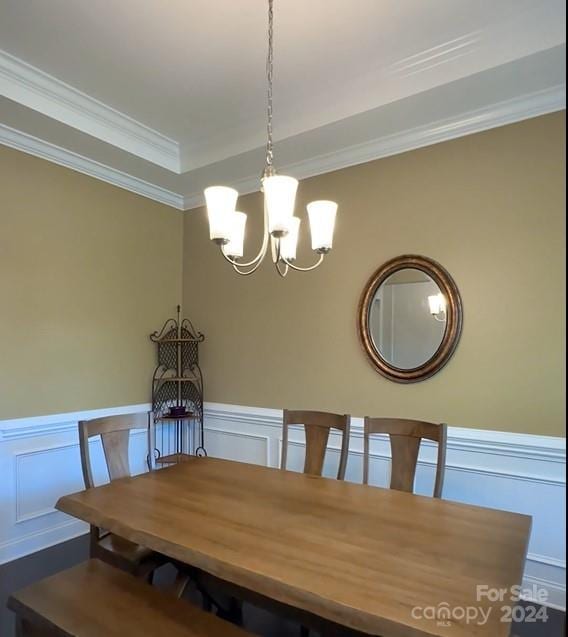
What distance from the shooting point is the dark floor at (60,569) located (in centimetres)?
210

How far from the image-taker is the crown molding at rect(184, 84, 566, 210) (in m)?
2.44

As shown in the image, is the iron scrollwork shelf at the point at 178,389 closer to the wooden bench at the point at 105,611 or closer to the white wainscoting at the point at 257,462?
the white wainscoting at the point at 257,462

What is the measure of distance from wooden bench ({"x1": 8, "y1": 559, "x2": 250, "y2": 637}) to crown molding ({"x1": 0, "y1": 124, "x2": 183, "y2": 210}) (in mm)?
2529

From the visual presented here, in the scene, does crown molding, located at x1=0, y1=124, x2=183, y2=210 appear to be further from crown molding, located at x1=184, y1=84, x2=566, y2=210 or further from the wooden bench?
the wooden bench

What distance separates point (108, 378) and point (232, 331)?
1001mm

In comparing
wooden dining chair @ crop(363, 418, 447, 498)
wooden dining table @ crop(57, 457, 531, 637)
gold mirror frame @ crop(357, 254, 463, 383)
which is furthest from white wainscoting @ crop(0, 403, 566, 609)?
wooden dining table @ crop(57, 457, 531, 637)

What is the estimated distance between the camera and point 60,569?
2.73m

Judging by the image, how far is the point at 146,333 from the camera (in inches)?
147

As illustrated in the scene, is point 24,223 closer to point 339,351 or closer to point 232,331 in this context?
point 232,331

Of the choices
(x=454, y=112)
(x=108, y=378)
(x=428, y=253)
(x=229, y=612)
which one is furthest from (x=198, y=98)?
(x=229, y=612)

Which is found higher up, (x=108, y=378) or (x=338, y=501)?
(x=108, y=378)

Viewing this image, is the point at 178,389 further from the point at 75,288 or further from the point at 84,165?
the point at 84,165

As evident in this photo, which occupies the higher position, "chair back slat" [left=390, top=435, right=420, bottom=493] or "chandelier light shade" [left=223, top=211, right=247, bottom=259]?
"chandelier light shade" [left=223, top=211, right=247, bottom=259]

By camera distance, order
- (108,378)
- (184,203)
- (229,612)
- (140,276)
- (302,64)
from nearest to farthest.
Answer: (229,612)
(302,64)
(108,378)
(140,276)
(184,203)
